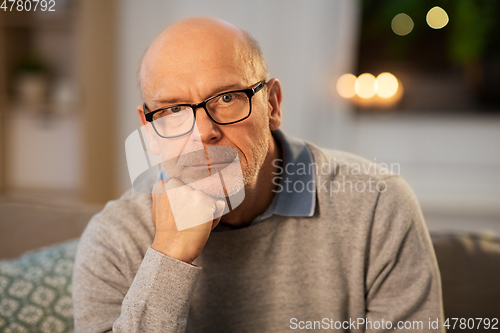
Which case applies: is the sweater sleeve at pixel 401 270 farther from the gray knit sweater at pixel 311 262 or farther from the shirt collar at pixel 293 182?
the shirt collar at pixel 293 182

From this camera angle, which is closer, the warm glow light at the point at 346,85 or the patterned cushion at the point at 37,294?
the patterned cushion at the point at 37,294

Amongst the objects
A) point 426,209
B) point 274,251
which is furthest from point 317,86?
point 274,251

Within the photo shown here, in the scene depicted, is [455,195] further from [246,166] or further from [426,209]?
[246,166]

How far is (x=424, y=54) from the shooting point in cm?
270

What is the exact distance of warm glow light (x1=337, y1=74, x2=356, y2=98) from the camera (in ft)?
8.79

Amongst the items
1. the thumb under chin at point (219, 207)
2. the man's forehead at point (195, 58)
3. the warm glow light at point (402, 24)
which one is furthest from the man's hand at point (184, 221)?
the warm glow light at point (402, 24)

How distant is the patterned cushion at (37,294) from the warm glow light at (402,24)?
8.06 ft

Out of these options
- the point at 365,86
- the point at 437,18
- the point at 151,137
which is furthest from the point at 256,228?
the point at 437,18

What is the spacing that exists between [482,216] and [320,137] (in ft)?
3.80

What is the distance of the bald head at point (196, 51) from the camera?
77cm

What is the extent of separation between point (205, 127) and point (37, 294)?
594 mm

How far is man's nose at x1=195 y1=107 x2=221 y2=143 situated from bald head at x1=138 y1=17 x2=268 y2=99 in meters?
0.07

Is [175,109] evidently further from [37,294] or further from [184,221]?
[37,294]

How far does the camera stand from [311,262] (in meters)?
0.89
